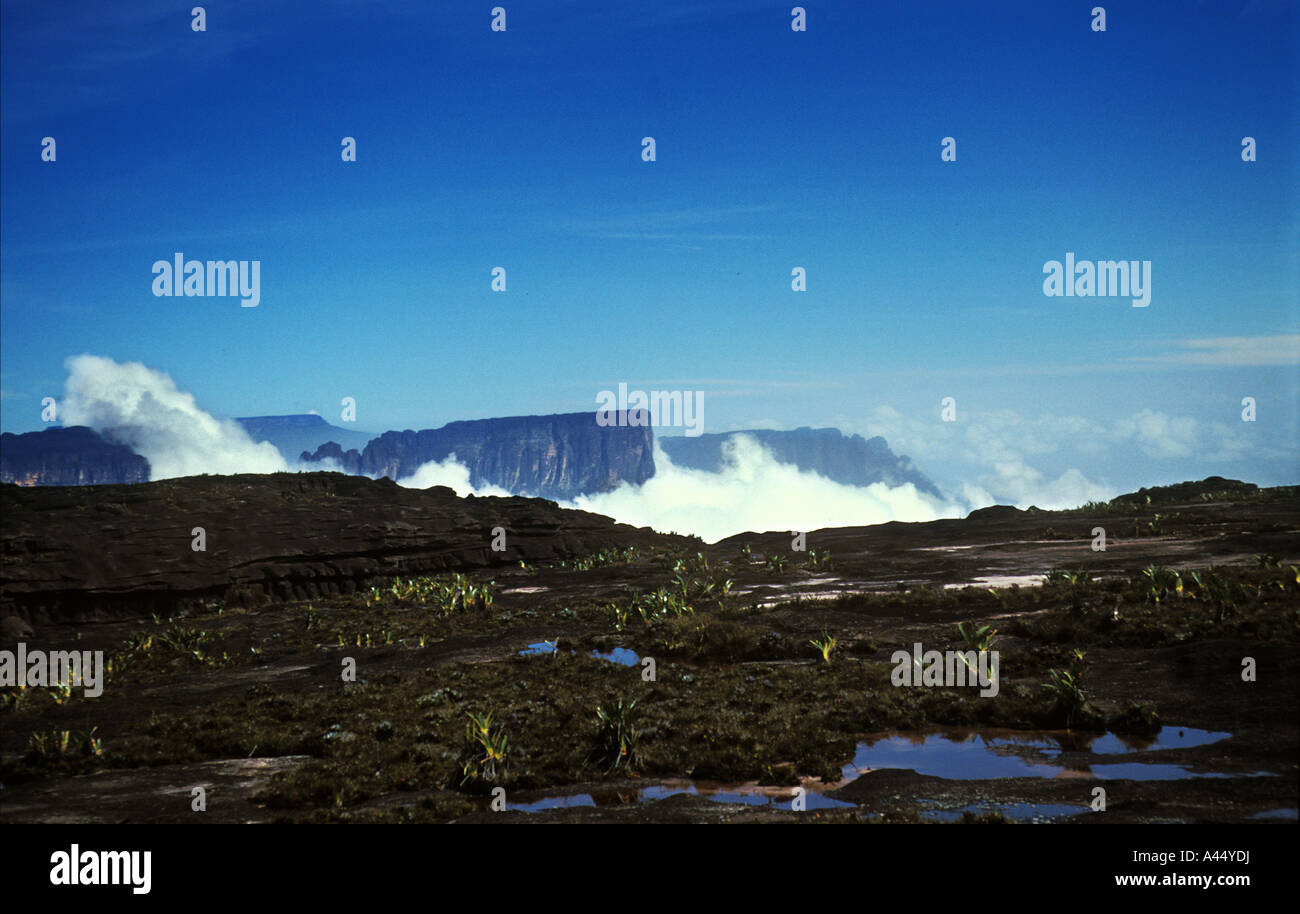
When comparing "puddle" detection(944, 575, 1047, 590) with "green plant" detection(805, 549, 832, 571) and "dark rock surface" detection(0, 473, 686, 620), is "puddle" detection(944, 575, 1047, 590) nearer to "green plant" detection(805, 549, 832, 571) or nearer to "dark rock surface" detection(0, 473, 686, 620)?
"green plant" detection(805, 549, 832, 571)

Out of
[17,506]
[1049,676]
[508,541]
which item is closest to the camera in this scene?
[1049,676]

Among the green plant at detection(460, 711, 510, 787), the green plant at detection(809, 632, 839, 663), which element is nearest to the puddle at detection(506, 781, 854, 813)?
the green plant at detection(460, 711, 510, 787)

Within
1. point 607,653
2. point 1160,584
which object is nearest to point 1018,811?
point 607,653

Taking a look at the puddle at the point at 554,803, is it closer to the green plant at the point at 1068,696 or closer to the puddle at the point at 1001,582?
the green plant at the point at 1068,696

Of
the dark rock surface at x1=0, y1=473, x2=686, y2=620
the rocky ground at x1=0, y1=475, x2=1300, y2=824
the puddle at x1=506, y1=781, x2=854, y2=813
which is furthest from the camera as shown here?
the dark rock surface at x1=0, y1=473, x2=686, y2=620
